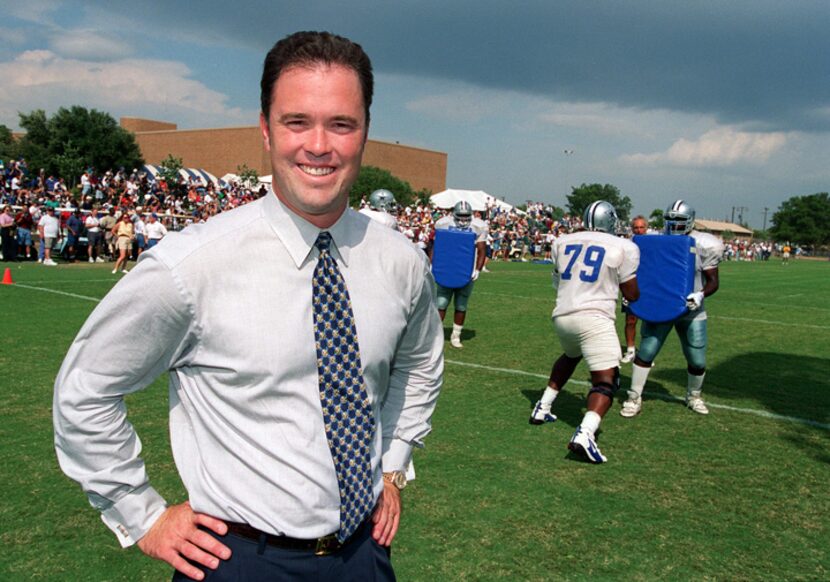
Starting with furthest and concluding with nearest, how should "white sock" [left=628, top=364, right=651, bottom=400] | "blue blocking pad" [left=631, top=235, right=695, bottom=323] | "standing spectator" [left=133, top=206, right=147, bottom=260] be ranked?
"standing spectator" [left=133, top=206, right=147, bottom=260] → "white sock" [left=628, top=364, right=651, bottom=400] → "blue blocking pad" [left=631, top=235, right=695, bottom=323]

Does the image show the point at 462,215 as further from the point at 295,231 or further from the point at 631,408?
the point at 295,231

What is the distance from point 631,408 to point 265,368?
20.0ft

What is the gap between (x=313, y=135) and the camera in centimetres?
190

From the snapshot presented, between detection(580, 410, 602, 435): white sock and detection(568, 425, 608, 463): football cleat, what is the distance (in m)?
0.05

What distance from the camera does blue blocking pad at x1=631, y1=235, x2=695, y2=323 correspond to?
23.5ft

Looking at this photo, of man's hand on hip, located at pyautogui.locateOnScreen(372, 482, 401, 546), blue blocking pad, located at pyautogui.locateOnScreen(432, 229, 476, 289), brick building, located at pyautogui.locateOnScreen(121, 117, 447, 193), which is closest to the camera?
man's hand on hip, located at pyautogui.locateOnScreen(372, 482, 401, 546)

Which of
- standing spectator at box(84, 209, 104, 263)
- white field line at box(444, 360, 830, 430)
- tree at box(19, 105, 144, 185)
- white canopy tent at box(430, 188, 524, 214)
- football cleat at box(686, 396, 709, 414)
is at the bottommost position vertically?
white field line at box(444, 360, 830, 430)

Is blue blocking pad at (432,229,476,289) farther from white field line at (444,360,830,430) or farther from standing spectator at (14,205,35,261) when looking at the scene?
standing spectator at (14,205,35,261)

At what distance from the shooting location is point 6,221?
70.9 ft

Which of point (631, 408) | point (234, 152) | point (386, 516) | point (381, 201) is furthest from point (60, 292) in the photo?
point (234, 152)

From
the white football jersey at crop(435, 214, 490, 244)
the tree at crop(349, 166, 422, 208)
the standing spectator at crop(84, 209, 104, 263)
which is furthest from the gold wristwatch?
the tree at crop(349, 166, 422, 208)

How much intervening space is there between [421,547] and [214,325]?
271 cm

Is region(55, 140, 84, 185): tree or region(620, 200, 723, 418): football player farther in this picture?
region(55, 140, 84, 185): tree

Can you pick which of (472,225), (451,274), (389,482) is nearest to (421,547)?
(389,482)
